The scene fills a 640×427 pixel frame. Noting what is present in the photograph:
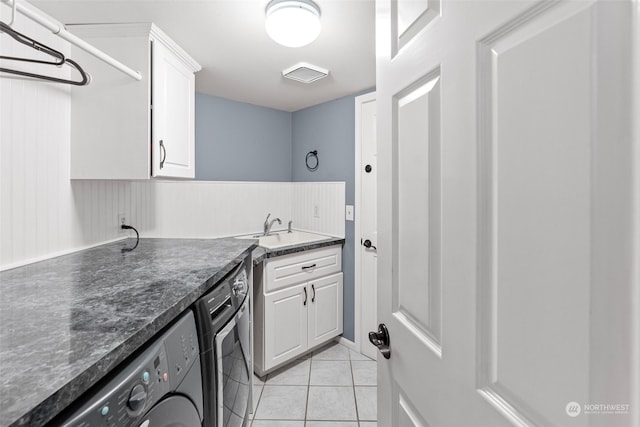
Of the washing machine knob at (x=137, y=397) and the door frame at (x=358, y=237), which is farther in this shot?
the door frame at (x=358, y=237)

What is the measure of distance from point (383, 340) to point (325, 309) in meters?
1.80

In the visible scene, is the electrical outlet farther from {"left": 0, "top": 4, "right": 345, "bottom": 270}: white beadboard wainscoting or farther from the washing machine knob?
the washing machine knob

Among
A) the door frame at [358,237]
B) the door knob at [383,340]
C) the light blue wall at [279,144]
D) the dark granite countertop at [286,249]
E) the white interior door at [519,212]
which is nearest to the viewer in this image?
the white interior door at [519,212]

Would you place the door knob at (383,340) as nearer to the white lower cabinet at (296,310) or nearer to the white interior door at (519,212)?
the white interior door at (519,212)

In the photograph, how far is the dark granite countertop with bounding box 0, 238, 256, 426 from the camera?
1.76 ft

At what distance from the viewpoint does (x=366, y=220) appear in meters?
2.62

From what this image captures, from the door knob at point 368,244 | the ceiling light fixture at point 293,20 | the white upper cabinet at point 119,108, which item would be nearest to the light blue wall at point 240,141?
the white upper cabinet at point 119,108

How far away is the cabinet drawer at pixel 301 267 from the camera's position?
7.37ft

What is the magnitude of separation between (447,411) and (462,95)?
594mm

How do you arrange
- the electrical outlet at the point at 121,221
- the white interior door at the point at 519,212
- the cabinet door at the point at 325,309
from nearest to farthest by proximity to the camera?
the white interior door at the point at 519,212, the electrical outlet at the point at 121,221, the cabinet door at the point at 325,309

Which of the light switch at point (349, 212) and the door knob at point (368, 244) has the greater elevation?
the light switch at point (349, 212)

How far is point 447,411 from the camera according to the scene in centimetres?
59

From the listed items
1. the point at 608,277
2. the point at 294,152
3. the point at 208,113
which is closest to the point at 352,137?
the point at 294,152

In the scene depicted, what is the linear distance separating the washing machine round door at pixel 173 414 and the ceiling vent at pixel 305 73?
194 centimetres
